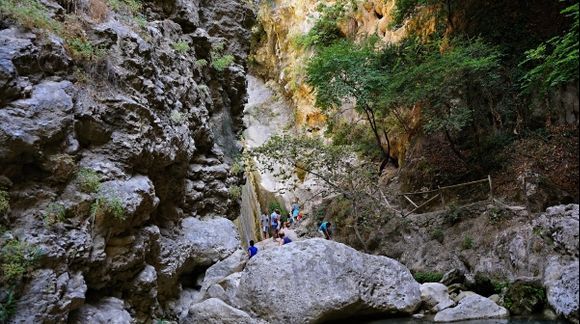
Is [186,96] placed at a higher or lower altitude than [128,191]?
higher

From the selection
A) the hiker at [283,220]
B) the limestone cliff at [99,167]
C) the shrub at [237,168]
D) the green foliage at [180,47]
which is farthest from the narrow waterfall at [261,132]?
the green foliage at [180,47]

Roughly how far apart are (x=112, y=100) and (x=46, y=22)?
176cm

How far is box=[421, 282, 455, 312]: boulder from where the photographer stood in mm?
11141

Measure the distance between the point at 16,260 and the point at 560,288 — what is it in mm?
8884

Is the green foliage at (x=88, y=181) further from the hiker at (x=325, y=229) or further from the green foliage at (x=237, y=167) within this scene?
the hiker at (x=325, y=229)

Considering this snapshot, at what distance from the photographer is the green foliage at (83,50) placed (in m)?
8.55

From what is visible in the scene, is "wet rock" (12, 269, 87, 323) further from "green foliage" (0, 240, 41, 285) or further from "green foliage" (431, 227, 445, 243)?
"green foliage" (431, 227, 445, 243)

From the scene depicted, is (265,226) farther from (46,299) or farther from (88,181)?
(46,299)

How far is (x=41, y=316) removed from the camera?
618cm

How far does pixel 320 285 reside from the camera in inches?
391

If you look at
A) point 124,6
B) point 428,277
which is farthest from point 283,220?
point 124,6

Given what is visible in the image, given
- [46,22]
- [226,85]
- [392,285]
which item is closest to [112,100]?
[46,22]

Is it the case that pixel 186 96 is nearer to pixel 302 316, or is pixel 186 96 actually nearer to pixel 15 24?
pixel 15 24

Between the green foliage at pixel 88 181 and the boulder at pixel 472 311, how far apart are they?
25.9 ft
